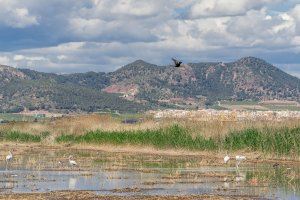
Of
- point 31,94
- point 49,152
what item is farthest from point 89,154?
point 31,94

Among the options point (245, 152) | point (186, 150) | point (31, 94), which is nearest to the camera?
point (245, 152)

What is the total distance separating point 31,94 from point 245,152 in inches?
5327

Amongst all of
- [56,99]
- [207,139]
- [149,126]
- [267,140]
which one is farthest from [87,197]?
[56,99]

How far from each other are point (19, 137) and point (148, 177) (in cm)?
3694

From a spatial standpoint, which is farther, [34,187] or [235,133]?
[235,133]

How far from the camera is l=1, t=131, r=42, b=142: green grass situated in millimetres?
70625

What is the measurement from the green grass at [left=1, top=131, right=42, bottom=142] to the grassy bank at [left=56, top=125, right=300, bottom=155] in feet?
18.9

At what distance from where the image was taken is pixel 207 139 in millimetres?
54031

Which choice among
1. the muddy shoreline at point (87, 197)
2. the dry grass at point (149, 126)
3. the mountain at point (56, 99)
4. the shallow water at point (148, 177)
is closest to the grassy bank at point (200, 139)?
the dry grass at point (149, 126)

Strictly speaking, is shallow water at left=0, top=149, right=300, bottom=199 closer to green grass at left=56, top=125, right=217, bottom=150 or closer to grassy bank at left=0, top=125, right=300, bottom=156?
grassy bank at left=0, top=125, right=300, bottom=156

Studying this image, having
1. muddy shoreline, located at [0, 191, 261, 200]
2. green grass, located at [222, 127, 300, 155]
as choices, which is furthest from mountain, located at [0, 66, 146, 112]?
muddy shoreline, located at [0, 191, 261, 200]

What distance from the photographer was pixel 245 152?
5069cm

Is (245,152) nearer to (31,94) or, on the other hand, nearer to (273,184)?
(273,184)

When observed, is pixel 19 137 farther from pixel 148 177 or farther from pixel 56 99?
pixel 56 99
